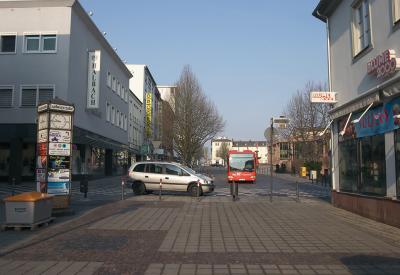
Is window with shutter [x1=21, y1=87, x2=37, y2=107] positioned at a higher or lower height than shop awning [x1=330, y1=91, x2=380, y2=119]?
higher

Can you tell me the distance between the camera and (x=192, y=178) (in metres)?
22.0

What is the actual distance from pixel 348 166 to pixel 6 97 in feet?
80.2

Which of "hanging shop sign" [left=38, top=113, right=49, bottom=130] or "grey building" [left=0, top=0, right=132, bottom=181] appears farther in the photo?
"grey building" [left=0, top=0, right=132, bottom=181]

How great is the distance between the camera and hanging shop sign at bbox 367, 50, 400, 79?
441 inches

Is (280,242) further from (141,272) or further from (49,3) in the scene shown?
(49,3)

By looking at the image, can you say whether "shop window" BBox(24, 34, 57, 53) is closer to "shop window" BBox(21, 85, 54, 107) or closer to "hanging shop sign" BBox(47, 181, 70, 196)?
"shop window" BBox(21, 85, 54, 107)

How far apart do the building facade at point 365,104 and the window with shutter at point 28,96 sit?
68.1 ft

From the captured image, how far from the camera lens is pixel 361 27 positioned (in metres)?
14.5

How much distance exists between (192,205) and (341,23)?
9.02 m

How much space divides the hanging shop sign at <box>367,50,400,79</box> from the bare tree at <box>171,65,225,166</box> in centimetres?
4050

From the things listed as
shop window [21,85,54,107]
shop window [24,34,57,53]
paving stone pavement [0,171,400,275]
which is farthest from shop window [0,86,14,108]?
paving stone pavement [0,171,400,275]

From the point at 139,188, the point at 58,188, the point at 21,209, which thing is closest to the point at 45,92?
the point at 139,188

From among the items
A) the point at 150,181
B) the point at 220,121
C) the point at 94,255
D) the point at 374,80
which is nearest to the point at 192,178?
the point at 150,181

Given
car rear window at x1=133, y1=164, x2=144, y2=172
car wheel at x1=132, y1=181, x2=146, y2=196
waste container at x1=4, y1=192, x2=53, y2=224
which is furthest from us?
car rear window at x1=133, y1=164, x2=144, y2=172
